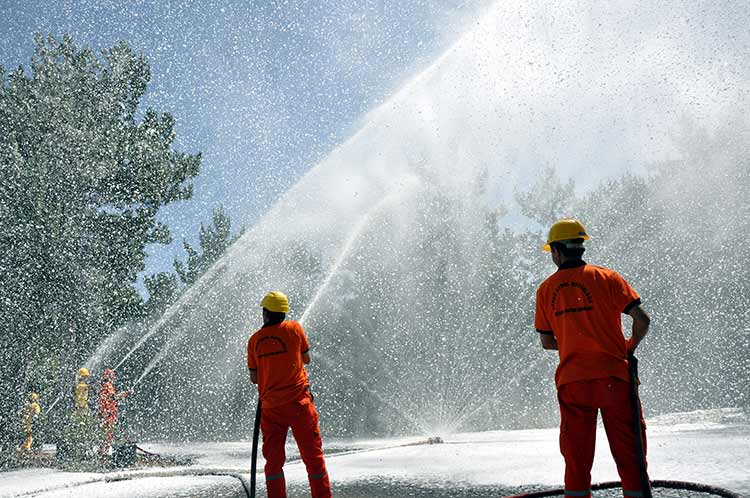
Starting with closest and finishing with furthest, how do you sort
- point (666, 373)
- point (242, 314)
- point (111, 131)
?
1. point (111, 131)
2. point (666, 373)
3. point (242, 314)

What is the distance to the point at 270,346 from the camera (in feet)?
17.7

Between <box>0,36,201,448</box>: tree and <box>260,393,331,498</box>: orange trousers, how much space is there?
36.3 ft

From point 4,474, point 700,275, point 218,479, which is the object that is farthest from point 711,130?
point 4,474

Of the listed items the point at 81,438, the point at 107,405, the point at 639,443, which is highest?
the point at 107,405

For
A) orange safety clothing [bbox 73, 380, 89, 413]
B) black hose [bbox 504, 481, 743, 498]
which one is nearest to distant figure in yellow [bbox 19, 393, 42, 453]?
orange safety clothing [bbox 73, 380, 89, 413]

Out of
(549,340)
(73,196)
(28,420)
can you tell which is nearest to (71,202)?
(73,196)

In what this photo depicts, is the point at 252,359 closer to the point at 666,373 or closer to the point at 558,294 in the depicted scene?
the point at 558,294

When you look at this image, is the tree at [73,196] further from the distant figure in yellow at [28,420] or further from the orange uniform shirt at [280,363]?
the orange uniform shirt at [280,363]

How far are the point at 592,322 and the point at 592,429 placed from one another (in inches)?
22.9

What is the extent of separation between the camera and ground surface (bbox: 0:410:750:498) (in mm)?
6117

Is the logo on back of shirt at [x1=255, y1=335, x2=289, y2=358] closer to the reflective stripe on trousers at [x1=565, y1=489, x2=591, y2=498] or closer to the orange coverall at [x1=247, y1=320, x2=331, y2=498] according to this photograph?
the orange coverall at [x1=247, y1=320, x2=331, y2=498]

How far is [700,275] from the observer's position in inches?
770

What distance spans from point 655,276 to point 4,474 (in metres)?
16.8

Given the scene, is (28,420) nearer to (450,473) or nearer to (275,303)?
(450,473)
